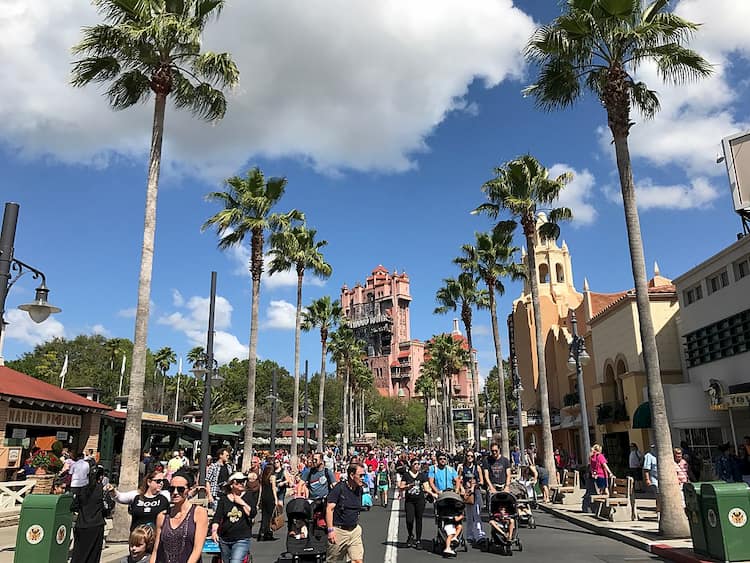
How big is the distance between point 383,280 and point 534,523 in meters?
148

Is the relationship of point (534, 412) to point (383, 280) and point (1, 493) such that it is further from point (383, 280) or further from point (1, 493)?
point (383, 280)

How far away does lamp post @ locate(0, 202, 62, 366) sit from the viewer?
795 cm

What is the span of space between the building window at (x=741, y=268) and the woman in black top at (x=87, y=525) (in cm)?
2053

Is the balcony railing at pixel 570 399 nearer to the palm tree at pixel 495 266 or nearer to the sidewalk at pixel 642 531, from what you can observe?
the palm tree at pixel 495 266

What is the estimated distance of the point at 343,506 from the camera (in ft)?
27.0

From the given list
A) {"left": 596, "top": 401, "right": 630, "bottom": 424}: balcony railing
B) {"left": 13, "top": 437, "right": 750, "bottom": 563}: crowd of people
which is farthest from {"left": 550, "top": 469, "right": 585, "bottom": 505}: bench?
{"left": 596, "top": 401, "right": 630, "bottom": 424}: balcony railing

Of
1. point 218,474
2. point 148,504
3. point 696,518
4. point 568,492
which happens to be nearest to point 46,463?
point 218,474

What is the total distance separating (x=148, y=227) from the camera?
48.4ft

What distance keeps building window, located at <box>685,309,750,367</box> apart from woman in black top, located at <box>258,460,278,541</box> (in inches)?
646

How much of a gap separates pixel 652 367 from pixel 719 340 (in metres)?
10.9

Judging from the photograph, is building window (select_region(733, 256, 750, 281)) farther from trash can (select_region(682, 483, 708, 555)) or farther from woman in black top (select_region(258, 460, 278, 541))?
woman in black top (select_region(258, 460, 278, 541))

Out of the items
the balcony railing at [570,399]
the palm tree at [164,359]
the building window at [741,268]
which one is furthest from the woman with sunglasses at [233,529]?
the palm tree at [164,359]

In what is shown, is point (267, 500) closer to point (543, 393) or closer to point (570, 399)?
point (543, 393)

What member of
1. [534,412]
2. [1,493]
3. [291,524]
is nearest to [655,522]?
[291,524]
